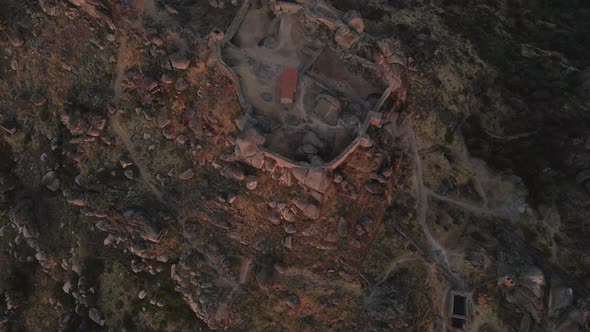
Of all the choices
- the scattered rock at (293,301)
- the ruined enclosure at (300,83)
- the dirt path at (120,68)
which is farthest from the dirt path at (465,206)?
the dirt path at (120,68)

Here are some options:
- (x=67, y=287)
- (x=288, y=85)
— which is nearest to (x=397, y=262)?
(x=288, y=85)

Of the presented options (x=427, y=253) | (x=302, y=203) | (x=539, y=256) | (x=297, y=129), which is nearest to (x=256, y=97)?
(x=297, y=129)

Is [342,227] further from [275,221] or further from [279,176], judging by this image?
[279,176]

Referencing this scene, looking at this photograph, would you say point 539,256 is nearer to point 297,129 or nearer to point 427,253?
point 427,253

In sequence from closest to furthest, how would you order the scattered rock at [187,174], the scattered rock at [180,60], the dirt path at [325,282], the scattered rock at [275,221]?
the scattered rock at [180,60], the scattered rock at [275,221], the dirt path at [325,282], the scattered rock at [187,174]

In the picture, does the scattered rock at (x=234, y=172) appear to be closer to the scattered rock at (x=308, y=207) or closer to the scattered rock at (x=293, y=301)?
the scattered rock at (x=308, y=207)

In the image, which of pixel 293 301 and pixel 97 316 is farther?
pixel 97 316

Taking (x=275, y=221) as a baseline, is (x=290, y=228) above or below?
above

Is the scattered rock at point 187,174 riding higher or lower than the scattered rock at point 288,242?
higher

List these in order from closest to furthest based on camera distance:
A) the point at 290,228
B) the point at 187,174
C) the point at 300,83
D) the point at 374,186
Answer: the point at 300,83 < the point at 290,228 < the point at 374,186 < the point at 187,174
